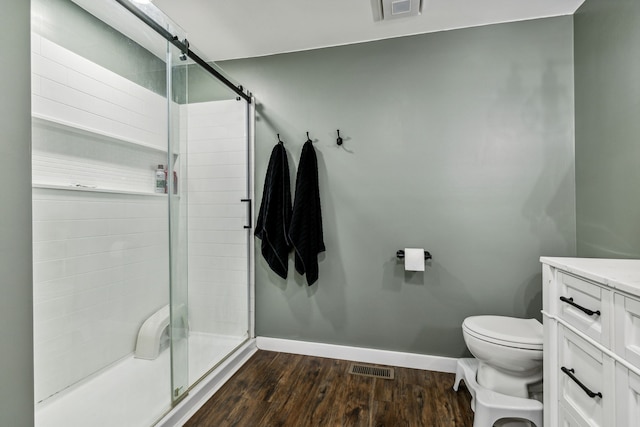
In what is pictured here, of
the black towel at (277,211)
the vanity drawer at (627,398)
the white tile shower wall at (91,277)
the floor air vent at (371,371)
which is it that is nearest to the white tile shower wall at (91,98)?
the white tile shower wall at (91,277)

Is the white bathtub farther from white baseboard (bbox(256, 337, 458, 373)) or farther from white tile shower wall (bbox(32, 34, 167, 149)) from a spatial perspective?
white tile shower wall (bbox(32, 34, 167, 149))

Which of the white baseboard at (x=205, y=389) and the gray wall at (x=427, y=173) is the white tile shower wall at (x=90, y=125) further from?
the white baseboard at (x=205, y=389)

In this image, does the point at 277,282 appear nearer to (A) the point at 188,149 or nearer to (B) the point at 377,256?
(B) the point at 377,256

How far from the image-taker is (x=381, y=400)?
176 cm

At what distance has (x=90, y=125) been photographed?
149 centimetres

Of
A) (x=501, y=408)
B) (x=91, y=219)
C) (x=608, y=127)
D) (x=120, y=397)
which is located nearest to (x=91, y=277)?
(x=91, y=219)

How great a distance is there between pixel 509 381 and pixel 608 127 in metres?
1.45

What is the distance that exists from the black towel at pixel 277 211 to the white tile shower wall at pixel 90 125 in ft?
2.54

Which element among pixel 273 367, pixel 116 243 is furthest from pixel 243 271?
pixel 116 243

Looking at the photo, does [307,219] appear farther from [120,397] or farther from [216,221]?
[120,397]

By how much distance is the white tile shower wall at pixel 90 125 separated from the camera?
4.33 ft

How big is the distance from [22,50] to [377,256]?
2010mm

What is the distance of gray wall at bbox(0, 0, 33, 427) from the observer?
86 cm

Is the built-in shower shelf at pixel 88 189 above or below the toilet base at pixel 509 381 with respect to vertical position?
above
